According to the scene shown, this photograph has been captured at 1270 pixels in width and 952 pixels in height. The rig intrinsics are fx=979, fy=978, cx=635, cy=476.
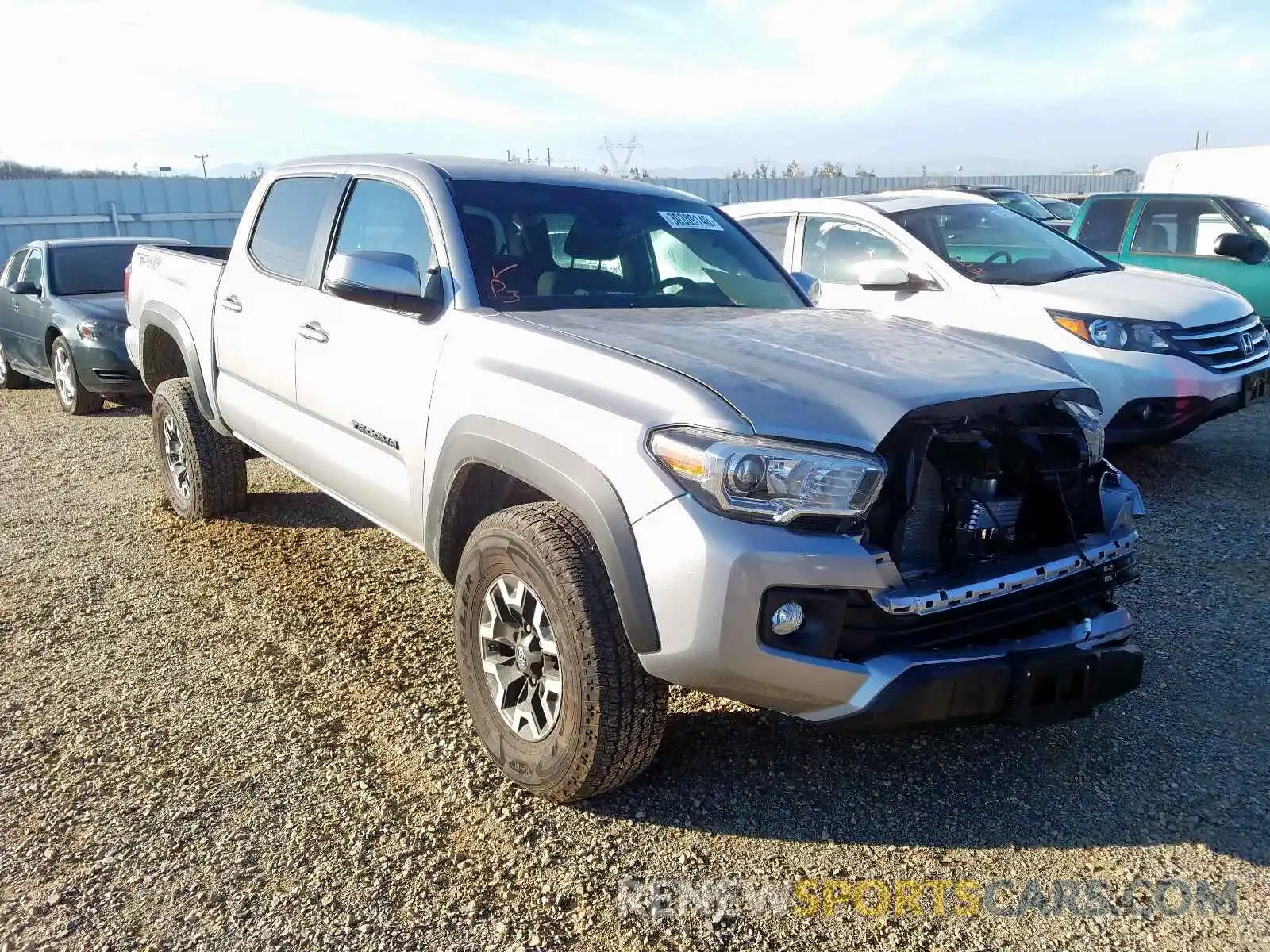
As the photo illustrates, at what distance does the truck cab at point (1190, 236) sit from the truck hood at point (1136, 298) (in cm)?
257

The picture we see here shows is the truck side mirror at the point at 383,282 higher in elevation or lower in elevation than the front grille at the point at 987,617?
higher

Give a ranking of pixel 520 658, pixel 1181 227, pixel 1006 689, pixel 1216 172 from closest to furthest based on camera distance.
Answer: pixel 1006 689 → pixel 520 658 → pixel 1181 227 → pixel 1216 172

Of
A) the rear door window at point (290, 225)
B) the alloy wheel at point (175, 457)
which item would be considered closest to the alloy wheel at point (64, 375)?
the alloy wheel at point (175, 457)

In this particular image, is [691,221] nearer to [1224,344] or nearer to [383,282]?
[383,282]

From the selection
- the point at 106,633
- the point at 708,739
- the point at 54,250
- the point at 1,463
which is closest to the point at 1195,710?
the point at 708,739

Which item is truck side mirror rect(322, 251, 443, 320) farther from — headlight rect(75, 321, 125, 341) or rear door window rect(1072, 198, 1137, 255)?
rear door window rect(1072, 198, 1137, 255)

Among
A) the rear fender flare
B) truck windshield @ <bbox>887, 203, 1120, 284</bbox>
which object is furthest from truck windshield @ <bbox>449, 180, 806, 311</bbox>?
truck windshield @ <bbox>887, 203, 1120, 284</bbox>

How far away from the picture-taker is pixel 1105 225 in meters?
9.45

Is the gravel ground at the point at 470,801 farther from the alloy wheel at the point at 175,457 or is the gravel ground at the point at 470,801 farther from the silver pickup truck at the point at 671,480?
the alloy wheel at the point at 175,457

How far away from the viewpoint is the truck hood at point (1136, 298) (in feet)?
19.6

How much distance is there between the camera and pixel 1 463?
7012 millimetres

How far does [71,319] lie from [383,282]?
6.75m

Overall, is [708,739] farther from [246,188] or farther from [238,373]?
[246,188]

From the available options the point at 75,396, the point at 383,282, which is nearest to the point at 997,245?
the point at 383,282
